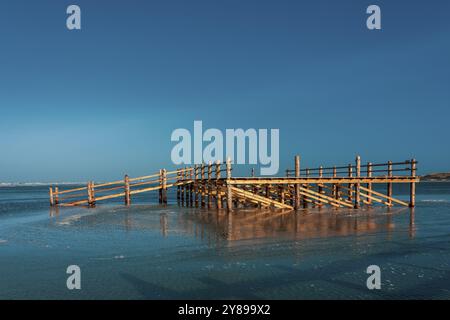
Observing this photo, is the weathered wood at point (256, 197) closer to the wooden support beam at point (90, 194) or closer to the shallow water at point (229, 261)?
the shallow water at point (229, 261)

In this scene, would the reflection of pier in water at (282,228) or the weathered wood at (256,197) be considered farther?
the weathered wood at (256,197)

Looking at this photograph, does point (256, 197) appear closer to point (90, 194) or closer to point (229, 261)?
point (229, 261)

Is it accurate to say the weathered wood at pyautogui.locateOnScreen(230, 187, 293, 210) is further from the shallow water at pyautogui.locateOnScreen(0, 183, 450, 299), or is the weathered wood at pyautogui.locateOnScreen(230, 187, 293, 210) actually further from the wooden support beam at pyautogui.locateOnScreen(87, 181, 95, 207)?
the wooden support beam at pyautogui.locateOnScreen(87, 181, 95, 207)

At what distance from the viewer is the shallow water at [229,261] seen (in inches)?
254

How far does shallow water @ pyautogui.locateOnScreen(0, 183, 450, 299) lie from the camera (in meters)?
6.45

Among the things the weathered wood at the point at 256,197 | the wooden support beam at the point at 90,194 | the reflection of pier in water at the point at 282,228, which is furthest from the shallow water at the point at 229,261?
the wooden support beam at the point at 90,194

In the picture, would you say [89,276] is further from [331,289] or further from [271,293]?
[331,289]

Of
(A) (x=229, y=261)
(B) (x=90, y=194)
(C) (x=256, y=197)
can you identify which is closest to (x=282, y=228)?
(A) (x=229, y=261)

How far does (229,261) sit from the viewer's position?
27.8ft

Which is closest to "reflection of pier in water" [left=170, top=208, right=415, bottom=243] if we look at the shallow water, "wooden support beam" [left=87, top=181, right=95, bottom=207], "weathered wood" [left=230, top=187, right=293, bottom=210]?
the shallow water

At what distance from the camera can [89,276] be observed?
7.45 m
